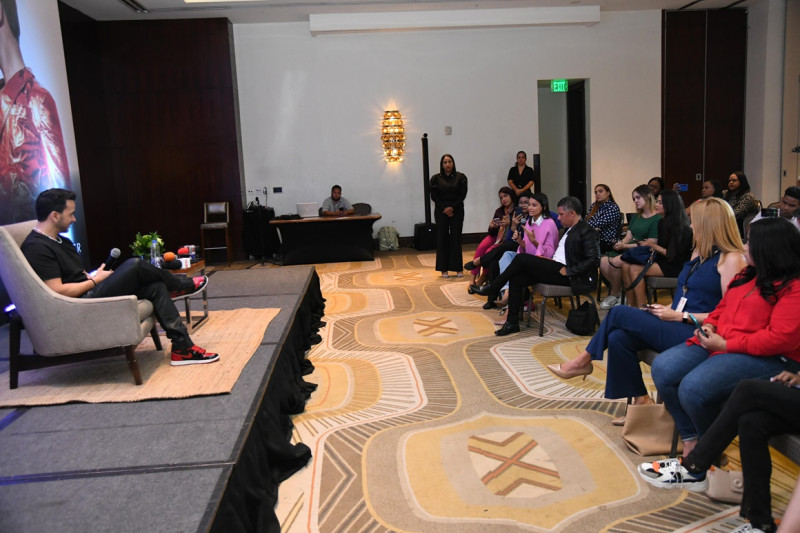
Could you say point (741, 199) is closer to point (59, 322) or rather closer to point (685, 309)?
point (685, 309)

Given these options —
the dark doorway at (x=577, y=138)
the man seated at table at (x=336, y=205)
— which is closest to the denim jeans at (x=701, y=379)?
the man seated at table at (x=336, y=205)

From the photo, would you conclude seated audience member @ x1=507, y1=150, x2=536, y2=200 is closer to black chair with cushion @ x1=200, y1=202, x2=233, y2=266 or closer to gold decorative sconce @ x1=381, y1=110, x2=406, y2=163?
gold decorative sconce @ x1=381, y1=110, x2=406, y2=163

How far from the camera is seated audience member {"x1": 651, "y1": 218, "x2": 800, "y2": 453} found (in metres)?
2.50

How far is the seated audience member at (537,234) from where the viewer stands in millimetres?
5715

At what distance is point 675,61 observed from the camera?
1153 centimetres

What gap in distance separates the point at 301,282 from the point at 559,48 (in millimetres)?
7566

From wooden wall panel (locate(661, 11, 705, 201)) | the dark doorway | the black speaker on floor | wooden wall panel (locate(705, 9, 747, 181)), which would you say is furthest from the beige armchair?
wooden wall panel (locate(705, 9, 747, 181))

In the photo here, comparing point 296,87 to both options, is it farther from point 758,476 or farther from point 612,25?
point 758,476

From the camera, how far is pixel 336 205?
10.5 metres

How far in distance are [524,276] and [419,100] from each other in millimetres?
6695

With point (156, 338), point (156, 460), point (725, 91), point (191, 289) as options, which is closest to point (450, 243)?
point (191, 289)

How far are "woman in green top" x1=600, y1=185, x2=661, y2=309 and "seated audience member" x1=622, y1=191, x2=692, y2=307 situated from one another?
21 cm

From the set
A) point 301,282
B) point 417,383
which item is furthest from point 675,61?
point 417,383

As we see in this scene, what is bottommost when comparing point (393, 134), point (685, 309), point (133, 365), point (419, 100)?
point (133, 365)
